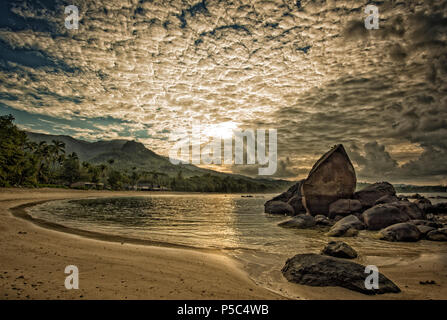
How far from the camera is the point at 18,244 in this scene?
886 centimetres

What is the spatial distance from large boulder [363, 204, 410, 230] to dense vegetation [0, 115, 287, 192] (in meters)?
62.0

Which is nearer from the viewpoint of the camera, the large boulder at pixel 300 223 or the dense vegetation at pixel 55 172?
the large boulder at pixel 300 223

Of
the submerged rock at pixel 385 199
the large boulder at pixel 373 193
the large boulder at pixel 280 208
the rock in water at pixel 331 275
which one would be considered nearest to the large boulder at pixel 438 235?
the submerged rock at pixel 385 199

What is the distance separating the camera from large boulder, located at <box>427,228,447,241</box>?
13.5 meters

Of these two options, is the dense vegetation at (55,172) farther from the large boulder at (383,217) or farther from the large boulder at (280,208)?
the large boulder at (383,217)

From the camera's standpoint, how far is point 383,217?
1719 cm

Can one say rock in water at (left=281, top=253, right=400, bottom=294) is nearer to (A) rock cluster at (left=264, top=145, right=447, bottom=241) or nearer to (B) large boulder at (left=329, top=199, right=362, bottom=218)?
(A) rock cluster at (left=264, top=145, right=447, bottom=241)

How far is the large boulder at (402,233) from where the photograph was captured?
1325 centimetres

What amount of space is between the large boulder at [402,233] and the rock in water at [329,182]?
9406 millimetres

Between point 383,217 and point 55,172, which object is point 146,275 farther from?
point 55,172
